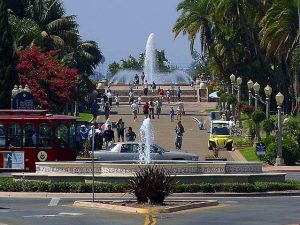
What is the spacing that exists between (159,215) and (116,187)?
25.9 feet

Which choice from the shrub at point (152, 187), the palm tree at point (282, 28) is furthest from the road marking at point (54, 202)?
the palm tree at point (282, 28)

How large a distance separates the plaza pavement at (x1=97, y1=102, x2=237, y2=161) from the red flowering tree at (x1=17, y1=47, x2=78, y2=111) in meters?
5.38

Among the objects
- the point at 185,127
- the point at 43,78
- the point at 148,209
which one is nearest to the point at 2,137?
the point at 148,209

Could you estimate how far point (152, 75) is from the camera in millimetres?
129750

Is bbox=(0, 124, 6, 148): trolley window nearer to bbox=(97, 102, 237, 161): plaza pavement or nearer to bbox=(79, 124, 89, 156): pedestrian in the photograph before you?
bbox=(79, 124, 89, 156): pedestrian

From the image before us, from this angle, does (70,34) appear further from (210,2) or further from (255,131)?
(255,131)

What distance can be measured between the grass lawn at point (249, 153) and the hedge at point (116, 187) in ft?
53.6

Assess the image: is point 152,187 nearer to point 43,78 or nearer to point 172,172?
point 172,172

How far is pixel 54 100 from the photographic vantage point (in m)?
71.5

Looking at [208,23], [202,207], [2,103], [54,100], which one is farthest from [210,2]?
[202,207]

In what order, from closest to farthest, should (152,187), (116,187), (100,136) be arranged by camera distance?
(152,187), (116,187), (100,136)

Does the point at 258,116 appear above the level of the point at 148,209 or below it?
above

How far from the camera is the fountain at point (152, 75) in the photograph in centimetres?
12781

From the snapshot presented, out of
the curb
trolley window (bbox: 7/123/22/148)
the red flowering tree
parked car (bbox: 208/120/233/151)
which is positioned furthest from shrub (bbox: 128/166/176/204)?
the red flowering tree
